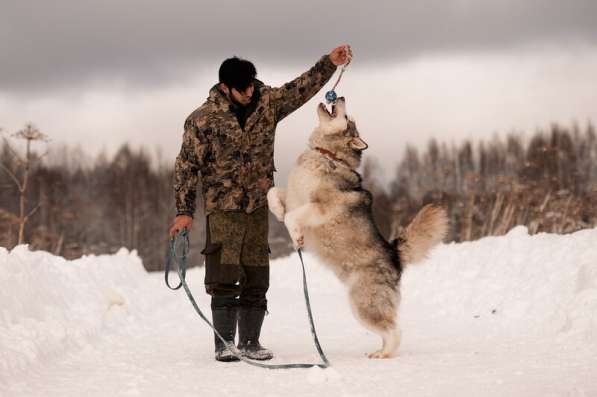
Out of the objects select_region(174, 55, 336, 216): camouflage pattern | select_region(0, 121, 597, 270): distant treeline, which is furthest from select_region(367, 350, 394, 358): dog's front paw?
select_region(0, 121, 597, 270): distant treeline

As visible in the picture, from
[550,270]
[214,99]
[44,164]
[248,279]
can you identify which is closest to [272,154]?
[214,99]

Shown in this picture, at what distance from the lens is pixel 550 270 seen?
7688 mm

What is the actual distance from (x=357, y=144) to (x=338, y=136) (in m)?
0.19

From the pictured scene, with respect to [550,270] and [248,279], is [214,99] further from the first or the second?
[550,270]

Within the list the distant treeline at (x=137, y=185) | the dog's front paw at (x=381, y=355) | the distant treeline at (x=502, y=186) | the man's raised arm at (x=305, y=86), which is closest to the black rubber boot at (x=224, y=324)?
the dog's front paw at (x=381, y=355)

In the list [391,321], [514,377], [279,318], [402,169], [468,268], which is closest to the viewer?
[514,377]

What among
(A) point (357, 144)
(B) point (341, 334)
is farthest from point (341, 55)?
(B) point (341, 334)

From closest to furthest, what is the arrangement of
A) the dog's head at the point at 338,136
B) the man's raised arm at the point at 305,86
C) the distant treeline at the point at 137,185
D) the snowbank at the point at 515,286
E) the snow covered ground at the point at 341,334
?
the snow covered ground at the point at 341,334, the man's raised arm at the point at 305,86, the dog's head at the point at 338,136, the snowbank at the point at 515,286, the distant treeline at the point at 137,185

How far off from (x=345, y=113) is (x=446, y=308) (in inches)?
163

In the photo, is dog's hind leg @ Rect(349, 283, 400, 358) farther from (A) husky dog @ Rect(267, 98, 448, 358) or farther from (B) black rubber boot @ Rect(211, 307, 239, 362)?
(B) black rubber boot @ Rect(211, 307, 239, 362)

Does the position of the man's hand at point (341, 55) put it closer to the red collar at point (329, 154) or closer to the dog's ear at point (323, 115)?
the dog's ear at point (323, 115)

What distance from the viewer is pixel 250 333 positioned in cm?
532

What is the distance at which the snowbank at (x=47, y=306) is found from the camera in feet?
16.1

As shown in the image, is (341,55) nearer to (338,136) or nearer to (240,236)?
(338,136)
